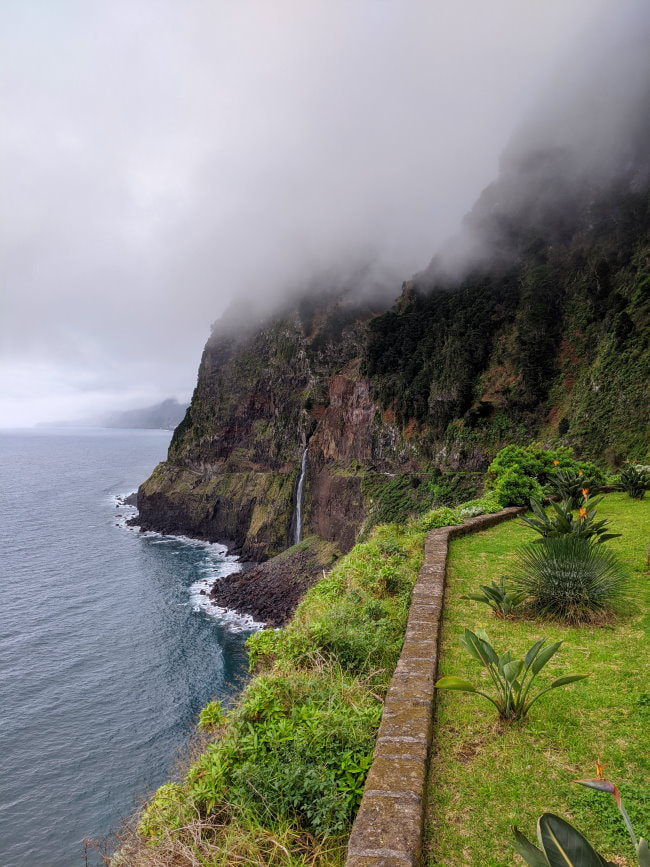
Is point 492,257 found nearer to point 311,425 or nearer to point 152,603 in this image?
point 311,425

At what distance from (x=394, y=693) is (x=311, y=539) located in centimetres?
4568

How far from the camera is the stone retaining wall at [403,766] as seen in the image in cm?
288

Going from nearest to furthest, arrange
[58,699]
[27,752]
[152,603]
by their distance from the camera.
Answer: [27,752], [58,699], [152,603]

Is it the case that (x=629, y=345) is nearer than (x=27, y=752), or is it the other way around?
(x=27, y=752)

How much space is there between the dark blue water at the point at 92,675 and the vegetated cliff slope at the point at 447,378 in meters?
13.7

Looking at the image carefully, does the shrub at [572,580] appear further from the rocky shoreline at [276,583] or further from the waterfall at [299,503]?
the waterfall at [299,503]

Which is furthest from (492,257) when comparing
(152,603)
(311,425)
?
(152,603)

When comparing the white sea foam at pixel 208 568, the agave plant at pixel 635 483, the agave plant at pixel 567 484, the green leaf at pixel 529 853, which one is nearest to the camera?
the green leaf at pixel 529 853

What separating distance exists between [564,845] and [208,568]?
51238 millimetres

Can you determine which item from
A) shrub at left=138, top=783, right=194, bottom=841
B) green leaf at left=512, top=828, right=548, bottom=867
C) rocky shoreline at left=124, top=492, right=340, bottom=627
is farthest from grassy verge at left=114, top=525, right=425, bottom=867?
rocky shoreline at left=124, top=492, right=340, bottom=627

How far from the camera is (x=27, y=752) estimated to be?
2067cm

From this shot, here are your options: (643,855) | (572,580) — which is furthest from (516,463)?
(643,855)


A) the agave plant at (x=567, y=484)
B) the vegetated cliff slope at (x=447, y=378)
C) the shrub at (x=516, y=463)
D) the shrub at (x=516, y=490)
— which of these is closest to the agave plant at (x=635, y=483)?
the agave plant at (x=567, y=484)

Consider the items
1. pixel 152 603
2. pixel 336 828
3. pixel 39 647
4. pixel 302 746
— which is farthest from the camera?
pixel 152 603
